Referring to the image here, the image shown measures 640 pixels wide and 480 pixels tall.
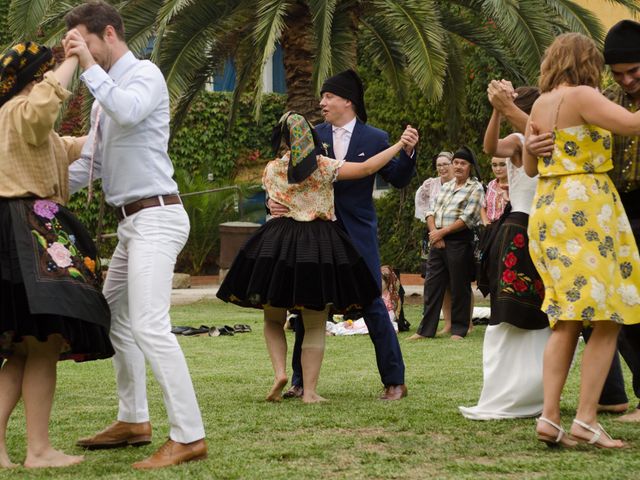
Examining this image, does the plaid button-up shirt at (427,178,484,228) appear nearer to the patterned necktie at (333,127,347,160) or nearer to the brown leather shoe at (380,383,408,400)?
the patterned necktie at (333,127,347,160)

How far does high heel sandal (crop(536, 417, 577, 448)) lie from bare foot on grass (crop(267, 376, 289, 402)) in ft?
7.57

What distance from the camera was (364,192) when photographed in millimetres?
7828

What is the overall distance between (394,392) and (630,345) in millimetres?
1681

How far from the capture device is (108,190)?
5559 mm

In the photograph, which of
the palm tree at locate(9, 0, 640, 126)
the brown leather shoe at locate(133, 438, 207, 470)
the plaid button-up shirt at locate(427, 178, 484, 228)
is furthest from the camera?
the palm tree at locate(9, 0, 640, 126)

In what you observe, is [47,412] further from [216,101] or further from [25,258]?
[216,101]

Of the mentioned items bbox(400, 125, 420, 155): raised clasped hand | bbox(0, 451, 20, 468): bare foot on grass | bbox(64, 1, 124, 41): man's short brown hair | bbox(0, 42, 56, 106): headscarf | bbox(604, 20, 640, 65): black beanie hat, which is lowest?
bbox(0, 451, 20, 468): bare foot on grass

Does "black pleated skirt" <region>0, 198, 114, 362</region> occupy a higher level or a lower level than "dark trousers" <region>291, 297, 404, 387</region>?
higher

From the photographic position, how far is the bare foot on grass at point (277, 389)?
7.43m

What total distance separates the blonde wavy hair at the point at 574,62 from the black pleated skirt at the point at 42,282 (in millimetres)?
2330

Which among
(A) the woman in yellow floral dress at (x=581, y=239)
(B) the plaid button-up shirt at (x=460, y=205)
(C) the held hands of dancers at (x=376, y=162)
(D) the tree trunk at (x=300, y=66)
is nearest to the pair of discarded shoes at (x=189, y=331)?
(B) the plaid button-up shirt at (x=460, y=205)

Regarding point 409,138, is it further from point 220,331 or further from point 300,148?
point 220,331

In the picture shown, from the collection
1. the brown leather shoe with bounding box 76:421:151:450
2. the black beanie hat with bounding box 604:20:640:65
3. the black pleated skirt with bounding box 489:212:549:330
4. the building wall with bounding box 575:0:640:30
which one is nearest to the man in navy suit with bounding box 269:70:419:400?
the black pleated skirt with bounding box 489:212:549:330

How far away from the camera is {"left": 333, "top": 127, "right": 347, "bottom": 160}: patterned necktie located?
791 cm
